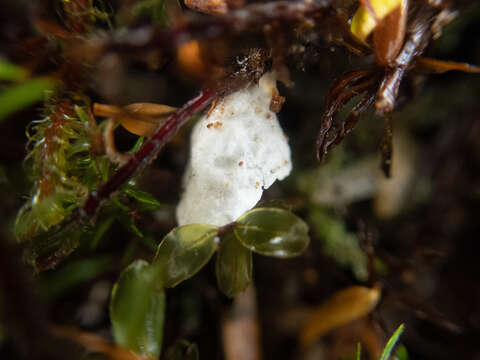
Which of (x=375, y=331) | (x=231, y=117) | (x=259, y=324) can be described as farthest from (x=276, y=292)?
(x=231, y=117)

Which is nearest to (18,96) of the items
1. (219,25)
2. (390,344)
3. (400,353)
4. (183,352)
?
(219,25)

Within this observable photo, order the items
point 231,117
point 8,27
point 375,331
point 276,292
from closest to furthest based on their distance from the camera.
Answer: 1. point 8,27
2. point 231,117
3. point 375,331
4. point 276,292

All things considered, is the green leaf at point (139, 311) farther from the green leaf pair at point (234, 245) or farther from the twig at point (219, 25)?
the twig at point (219, 25)

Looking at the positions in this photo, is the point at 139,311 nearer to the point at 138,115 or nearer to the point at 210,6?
the point at 138,115

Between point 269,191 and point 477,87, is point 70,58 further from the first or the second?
point 477,87

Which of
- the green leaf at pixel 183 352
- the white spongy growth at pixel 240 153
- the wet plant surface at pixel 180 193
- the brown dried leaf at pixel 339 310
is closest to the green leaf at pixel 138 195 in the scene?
the wet plant surface at pixel 180 193

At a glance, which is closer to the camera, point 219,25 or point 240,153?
point 219,25
